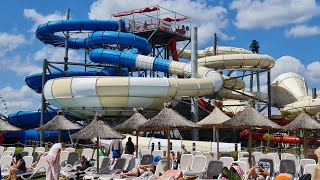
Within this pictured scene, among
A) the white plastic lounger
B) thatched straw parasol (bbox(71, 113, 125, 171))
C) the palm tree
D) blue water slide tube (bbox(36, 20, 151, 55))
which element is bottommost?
the white plastic lounger

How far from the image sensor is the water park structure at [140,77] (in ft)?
98.7

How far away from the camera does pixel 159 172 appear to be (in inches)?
502

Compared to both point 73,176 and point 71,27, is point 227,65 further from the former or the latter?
point 73,176

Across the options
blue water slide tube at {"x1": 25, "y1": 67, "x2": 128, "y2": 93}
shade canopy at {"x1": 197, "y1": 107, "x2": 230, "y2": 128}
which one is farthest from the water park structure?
shade canopy at {"x1": 197, "y1": 107, "x2": 230, "y2": 128}

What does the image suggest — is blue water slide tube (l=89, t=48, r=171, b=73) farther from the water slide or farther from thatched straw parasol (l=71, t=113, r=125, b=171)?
thatched straw parasol (l=71, t=113, r=125, b=171)

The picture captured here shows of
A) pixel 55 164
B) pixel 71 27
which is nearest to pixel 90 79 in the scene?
pixel 71 27

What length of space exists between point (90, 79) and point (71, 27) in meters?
11.7

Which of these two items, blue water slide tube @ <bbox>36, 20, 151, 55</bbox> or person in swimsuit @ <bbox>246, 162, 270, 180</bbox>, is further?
blue water slide tube @ <bbox>36, 20, 151, 55</bbox>

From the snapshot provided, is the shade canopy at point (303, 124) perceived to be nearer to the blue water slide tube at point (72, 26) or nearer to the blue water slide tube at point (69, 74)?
the blue water slide tube at point (69, 74)

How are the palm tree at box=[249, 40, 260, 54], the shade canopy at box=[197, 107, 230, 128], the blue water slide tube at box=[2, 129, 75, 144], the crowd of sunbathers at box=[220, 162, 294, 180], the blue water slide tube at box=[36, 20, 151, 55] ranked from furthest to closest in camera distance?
the palm tree at box=[249, 40, 260, 54]
the blue water slide tube at box=[2, 129, 75, 144]
the blue water slide tube at box=[36, 20, 151, 55]
the shade canopy at box=[197, 107, 230, 128]
the crowd of sunbathers at box=[220, 162, 294, 180]

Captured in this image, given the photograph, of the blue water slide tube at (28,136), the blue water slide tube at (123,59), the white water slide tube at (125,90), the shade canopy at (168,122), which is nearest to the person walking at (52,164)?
the shade canopy at (168,122)

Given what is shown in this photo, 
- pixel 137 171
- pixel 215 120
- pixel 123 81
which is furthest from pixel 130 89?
pixel 137 171

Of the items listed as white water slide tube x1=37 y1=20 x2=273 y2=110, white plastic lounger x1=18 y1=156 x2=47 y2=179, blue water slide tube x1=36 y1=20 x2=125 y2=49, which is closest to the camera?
white plastic lounger x1=18 y1=156 x2=47 y2=179

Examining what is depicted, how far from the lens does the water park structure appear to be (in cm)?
3008
